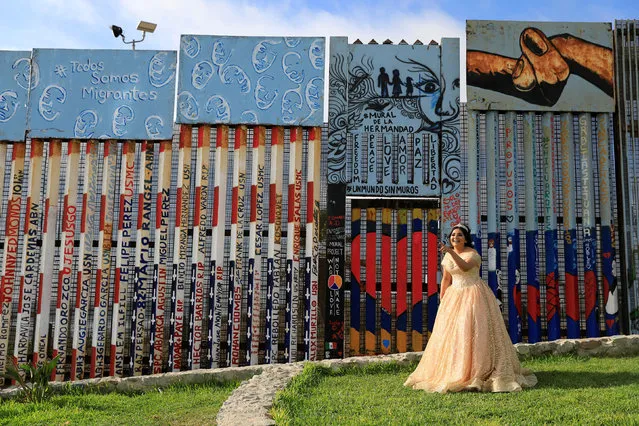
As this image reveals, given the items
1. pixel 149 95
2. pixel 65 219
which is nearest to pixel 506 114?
pixel 149 95

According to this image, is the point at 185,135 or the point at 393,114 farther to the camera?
the point at 185,135

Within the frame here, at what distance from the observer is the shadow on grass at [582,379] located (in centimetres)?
550

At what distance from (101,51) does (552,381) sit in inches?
280

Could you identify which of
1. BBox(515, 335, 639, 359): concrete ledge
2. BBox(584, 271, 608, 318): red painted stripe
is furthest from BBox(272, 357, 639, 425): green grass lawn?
BBox(584, 271, 608, 318): red painted stripe

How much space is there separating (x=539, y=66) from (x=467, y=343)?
196 inches

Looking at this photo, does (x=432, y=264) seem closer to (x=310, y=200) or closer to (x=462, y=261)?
(x=310, y=200)

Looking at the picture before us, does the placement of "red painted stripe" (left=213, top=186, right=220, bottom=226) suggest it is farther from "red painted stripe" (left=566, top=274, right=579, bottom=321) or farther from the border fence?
"red painted stripe" (left=566, top=274, right=579, bottom=321)

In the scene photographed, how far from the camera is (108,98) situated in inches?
348

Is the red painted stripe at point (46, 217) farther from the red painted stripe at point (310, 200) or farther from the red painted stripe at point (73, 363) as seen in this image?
the red painted stripe at point (310, 200)

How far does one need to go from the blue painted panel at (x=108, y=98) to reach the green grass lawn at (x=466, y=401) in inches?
170

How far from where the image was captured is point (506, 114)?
29.0ft

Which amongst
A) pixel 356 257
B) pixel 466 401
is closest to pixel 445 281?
pixel 466 401

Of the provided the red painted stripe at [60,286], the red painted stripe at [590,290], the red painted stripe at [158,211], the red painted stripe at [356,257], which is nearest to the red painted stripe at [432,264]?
the red painted stripe at [356,257]

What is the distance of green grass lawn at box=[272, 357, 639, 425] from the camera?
4.43 metres
